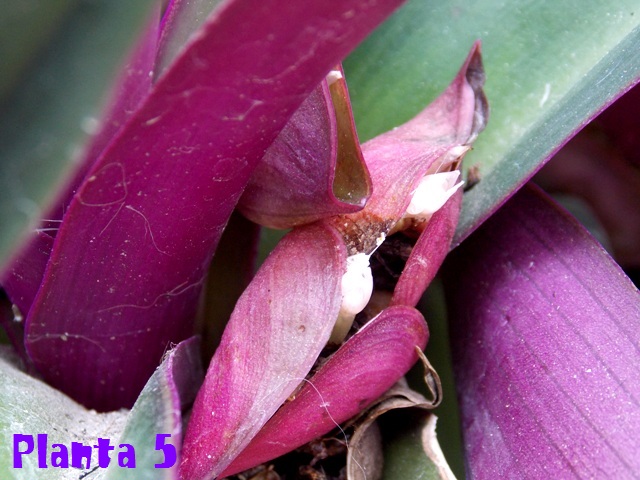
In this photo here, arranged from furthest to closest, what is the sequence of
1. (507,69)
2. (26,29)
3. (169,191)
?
(507,69)
(169,191)
(26,29)

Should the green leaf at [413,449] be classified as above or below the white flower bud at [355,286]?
below

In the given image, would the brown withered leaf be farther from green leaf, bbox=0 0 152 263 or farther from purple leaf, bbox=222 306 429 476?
green leaf, bbox=0 0 152 263

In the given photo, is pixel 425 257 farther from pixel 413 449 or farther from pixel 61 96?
pixel 61 96

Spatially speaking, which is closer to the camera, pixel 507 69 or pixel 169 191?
pixel 169 191

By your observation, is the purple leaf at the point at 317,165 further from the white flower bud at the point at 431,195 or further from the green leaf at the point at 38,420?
the green leaf at the point at 38,420

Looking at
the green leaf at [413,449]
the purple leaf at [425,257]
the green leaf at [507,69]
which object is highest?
the green leaf at [507,69]

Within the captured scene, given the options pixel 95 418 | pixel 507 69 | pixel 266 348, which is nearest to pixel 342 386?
pixel 266 348

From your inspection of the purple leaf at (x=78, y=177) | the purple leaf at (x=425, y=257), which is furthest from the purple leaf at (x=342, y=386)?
the purple leaf at (x=78, y=177)

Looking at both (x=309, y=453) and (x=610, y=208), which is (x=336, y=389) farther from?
(x=610, y=208)
